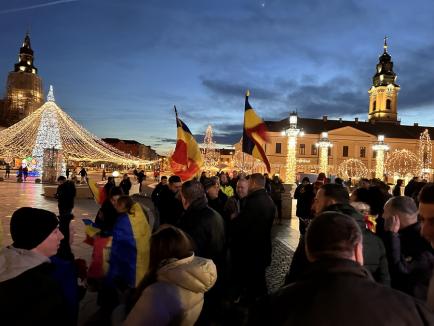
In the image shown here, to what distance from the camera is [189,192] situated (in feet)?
16.8

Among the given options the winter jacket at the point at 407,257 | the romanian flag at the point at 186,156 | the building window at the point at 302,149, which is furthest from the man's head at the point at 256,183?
the building window at the point at 302,149

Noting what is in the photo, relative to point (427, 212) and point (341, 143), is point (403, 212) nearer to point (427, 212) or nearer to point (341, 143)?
point (427, 212)

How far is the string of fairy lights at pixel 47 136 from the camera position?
3525 centimetres

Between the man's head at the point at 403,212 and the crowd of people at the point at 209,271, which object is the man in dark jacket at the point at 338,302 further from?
the man's head at the point at 403,212

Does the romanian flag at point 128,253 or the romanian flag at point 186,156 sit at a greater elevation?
the romanian flag at point 186,156

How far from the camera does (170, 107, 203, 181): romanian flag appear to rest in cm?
1184

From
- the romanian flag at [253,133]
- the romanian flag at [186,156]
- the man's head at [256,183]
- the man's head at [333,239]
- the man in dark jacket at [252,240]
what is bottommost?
the man in dark jacket at [252,240]

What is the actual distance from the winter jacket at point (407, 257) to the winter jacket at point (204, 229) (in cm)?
186

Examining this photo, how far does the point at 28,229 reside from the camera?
8.70 ft

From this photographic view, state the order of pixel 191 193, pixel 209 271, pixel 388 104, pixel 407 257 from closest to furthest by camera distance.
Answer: pixel 209 271
pixel 407 257
pixel 191 193
pixel 388 104

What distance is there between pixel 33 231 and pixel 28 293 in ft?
1.54

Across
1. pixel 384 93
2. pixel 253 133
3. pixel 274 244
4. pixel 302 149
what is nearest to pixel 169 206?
pixel 274 244

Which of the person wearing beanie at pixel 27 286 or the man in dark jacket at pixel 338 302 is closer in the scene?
the man in dark jacket at pixel 338 302

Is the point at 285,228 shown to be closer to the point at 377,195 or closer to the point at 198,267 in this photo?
the point at 377,195
